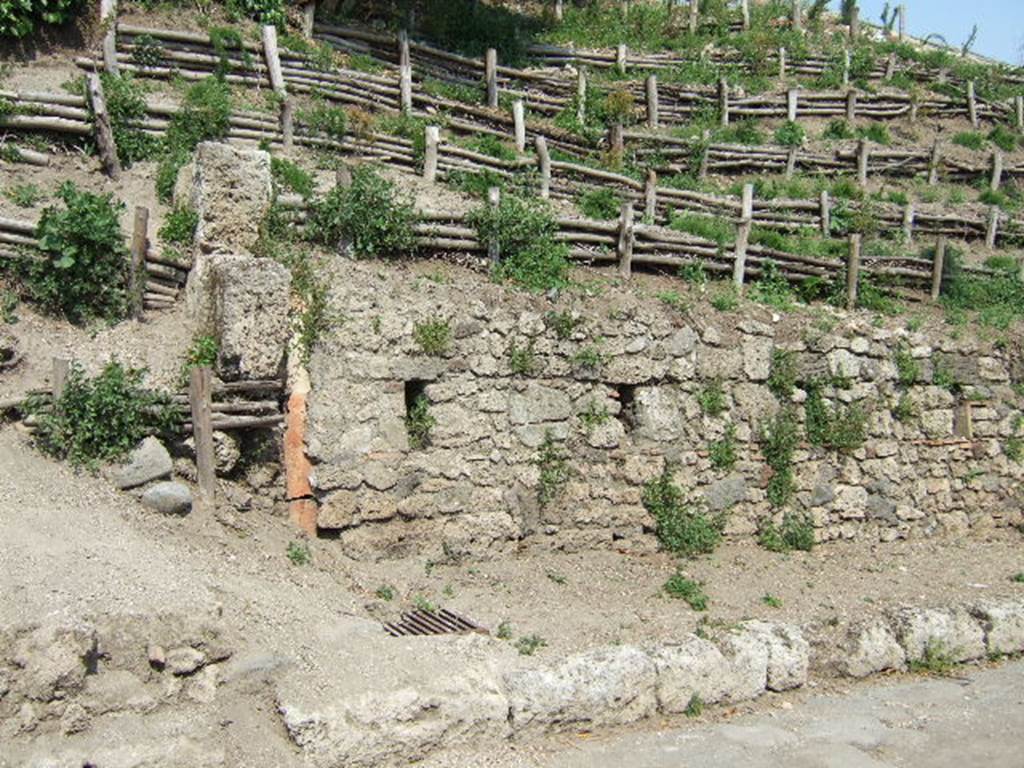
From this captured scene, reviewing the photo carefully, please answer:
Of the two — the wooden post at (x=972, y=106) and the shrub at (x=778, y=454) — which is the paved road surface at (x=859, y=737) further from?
the wooden post at (x=972, y=106)

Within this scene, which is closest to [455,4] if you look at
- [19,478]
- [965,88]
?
[965,88]

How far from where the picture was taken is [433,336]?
9.04m

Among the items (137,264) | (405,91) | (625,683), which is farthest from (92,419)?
(405,91)

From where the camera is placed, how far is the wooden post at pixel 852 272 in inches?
493

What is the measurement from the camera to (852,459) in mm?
11234

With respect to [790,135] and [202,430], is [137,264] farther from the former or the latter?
[790,135]

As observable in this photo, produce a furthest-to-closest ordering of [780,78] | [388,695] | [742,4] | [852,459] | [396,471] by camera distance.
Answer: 1. [742,4]
2. [780,78]
3. [852,459]
4. [396,471]
5. [388,695]

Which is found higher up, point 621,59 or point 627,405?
point 621,59

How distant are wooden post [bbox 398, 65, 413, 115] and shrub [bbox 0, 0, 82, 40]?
404 cm

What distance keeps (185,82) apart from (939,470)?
9.60 meters

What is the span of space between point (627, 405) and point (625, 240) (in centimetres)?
200

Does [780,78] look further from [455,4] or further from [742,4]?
[455,4]

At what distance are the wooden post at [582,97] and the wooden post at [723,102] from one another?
2.39 m

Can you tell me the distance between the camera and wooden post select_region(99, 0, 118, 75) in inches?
484
